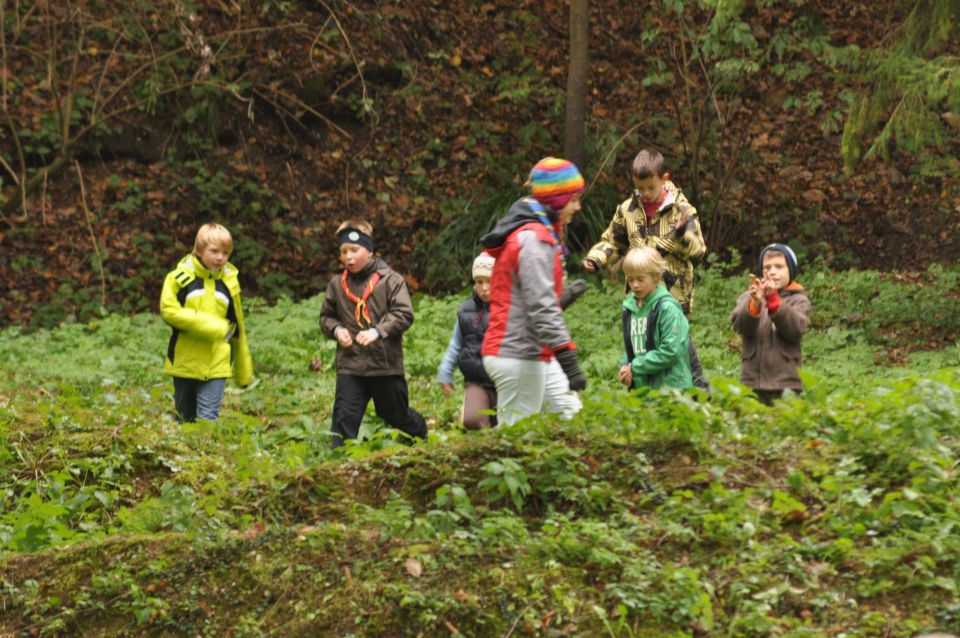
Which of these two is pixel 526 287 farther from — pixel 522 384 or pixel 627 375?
pixel 627 375

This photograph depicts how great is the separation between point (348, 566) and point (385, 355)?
3.14 metres

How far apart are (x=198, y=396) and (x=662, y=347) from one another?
12.2 feet

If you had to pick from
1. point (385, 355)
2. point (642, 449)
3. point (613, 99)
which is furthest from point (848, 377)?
point (613, 99)

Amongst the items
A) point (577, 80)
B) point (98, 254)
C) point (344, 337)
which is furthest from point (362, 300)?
point (98, 254)

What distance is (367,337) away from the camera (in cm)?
806

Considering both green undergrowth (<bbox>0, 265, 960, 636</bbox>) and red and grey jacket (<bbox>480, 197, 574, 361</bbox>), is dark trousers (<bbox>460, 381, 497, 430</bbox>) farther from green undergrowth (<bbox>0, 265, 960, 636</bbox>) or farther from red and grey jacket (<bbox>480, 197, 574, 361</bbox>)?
red and grey jacket (<bbox>480, 197, 574, 361</bbox>)

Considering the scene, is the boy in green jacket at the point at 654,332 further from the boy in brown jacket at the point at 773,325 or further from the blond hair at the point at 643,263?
the boy in brown jacket at the point at 773,325

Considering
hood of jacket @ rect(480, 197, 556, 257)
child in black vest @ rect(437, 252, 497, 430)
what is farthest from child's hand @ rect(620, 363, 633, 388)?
hood of jacket @ rect(480, 197, 556, 257)

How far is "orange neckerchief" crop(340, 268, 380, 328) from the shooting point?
8289mm

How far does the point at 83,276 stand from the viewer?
1611 cm

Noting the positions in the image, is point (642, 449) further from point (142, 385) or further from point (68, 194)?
point (68, 194)

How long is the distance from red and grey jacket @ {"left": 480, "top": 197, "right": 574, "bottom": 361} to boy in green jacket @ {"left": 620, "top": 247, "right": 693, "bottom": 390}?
0.95m

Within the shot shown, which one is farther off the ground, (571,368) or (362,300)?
(362,300)

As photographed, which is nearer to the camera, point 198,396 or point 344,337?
point 344,337
